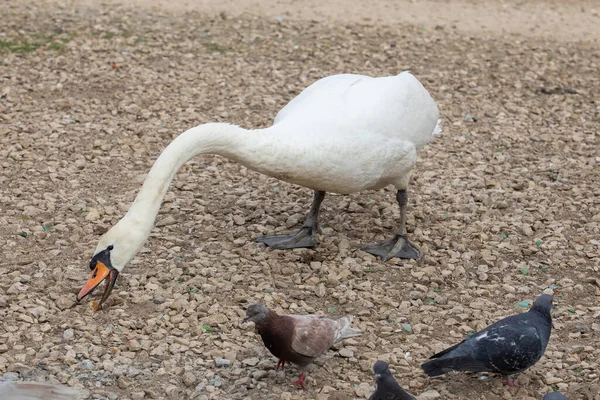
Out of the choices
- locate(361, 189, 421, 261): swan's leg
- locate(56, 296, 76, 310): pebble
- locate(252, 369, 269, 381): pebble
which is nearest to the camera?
locate(252, 369, 269, 381): pebble

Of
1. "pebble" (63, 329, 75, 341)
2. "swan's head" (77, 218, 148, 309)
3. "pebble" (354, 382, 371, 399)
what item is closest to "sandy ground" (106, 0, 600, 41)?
"swan's head" (77, 218, 148, 309)

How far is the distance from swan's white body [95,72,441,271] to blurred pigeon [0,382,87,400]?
1.69 meters

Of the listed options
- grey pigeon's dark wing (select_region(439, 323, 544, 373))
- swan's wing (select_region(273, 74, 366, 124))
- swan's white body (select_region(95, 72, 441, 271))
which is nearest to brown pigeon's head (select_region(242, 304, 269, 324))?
swan's white body (select_region(95, 72, 441, 271))

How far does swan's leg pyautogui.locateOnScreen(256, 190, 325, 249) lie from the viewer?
661cm

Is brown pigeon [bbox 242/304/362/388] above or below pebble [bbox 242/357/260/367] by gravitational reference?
above

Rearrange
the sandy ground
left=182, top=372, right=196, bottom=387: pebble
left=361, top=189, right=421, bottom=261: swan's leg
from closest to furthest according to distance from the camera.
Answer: left=182, top=372, right=196, bottom=387: pebble
left=361, top=189, right=421, bottom=261: swan's leg
the sandy ground

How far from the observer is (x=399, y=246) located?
6.57 meters

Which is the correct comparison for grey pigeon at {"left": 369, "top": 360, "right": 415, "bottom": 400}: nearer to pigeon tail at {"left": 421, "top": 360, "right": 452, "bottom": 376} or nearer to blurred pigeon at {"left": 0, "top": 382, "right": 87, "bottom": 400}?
pigeon tail at {"left": 421, "top": 360, "right": 452, "bottom": 376}

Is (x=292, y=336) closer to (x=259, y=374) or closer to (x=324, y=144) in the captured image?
(x=259, y=374)

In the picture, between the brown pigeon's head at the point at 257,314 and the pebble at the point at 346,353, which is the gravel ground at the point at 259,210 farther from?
the brown pigeon's head at the point at 257,314

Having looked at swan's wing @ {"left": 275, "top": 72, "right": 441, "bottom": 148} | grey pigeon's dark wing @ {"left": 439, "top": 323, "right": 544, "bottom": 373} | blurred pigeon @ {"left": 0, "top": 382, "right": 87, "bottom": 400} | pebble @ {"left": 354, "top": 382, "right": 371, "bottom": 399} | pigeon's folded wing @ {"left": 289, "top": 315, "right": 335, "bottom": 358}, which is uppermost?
swan's wing @ {"left": 275, "top": 72, "right": 441, "bottom": 148}

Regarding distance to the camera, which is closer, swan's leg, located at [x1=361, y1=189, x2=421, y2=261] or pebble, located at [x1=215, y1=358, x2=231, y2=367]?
pebble, located at [x1=215, y1=358, x2=231, y2=367]

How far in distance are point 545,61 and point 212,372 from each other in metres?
7.00

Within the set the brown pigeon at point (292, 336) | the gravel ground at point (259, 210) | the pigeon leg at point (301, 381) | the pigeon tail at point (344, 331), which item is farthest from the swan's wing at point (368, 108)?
the pigeon leg at point (301, 381)
